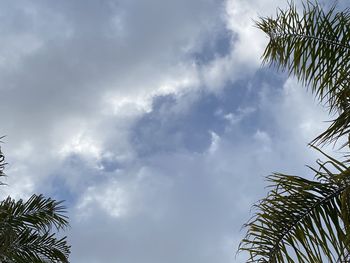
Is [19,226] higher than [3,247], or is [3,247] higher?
[19,226]

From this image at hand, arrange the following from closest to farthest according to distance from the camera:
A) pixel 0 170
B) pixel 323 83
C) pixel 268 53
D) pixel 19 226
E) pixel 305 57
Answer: pixel 323 83 < pixel 305 57 < pixel 268 53 < pixel 0 170 < pixel 19 226

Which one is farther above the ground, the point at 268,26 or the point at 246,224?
the point at 268,26

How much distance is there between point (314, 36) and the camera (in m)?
6.14

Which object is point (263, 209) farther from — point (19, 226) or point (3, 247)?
point (19, 226)

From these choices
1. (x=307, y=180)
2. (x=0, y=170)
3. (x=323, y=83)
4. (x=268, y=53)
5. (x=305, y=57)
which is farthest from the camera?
(x=0, y=170)

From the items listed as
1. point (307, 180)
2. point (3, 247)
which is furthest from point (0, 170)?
point (307, 180)

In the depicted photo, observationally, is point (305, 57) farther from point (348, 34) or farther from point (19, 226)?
point (19, 226)

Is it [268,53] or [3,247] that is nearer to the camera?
[268,53]

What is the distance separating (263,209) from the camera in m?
5.40

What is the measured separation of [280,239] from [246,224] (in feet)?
1.21

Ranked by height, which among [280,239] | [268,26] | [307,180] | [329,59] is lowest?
[280,239]

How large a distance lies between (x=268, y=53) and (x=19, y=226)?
665cm

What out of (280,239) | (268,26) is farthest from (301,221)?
(268,26)

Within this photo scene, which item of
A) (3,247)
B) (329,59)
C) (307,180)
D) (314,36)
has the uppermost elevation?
(314,36)
